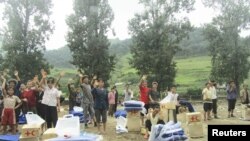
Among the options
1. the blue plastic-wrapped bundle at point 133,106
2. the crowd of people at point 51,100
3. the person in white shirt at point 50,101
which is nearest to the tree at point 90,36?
the crowd of people at point 51,100

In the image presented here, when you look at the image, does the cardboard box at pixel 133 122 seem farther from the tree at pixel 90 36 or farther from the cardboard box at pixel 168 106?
the tree at pixel 90 36

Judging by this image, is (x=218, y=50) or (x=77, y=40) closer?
(x=77, y=40)

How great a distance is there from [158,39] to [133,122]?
89.7 feet

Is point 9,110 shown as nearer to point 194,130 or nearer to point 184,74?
point 194,130

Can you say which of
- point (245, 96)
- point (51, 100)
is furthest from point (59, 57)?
point (51, 100)

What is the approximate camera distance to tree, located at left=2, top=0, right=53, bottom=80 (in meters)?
36.2

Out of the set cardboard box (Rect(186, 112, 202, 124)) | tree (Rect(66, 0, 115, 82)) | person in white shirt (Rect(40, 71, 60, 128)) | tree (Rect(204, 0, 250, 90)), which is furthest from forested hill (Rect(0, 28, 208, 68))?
person in white shirt (Rect(40, 71, 60, 128))

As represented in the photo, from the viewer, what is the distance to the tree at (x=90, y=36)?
38656mm

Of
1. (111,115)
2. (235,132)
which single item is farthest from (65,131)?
(111,115)

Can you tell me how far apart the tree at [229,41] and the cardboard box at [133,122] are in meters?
28.9

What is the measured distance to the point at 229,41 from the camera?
4325cm

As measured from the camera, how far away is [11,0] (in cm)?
3578

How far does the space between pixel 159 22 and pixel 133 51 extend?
11.1 ft

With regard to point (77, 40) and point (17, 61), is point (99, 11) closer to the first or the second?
point (77, 40)
